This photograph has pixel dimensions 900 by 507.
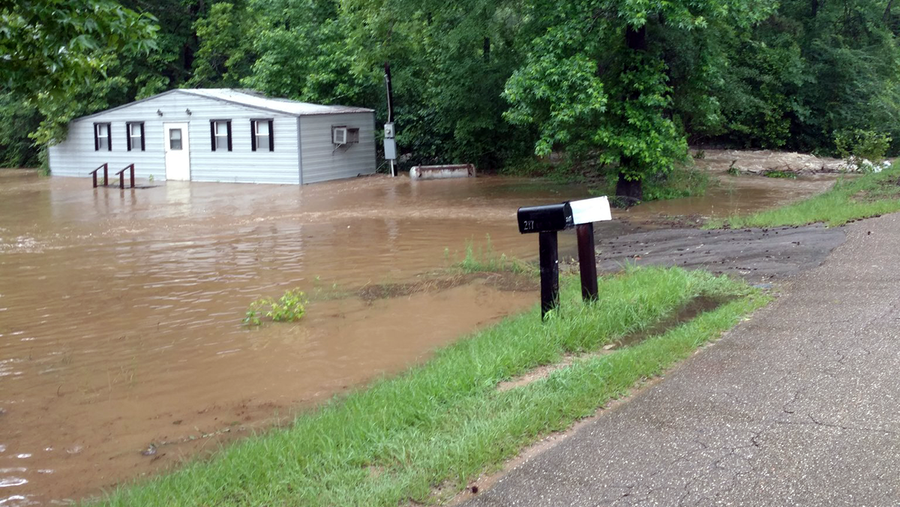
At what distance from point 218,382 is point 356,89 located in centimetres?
2492

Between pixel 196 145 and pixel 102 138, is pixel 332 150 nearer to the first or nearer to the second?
pixel 196 145

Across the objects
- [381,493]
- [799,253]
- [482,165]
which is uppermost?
[482,165]

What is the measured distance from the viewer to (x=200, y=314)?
36.7 feet

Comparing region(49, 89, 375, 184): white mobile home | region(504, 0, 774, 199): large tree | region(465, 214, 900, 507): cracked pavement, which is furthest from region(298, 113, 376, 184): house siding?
region(465, 214, 900, 507): cracked pavement

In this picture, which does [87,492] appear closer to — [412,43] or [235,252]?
[235,252]

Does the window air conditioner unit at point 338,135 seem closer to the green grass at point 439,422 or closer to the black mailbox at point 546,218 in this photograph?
the green grass at point 439,422

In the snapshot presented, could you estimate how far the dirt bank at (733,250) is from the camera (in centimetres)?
955

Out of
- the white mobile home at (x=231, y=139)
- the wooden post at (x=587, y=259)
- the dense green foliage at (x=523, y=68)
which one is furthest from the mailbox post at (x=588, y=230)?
the white mobile home at (x=231, y=139)

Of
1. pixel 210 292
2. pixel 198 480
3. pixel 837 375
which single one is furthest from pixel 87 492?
pixel 210 292

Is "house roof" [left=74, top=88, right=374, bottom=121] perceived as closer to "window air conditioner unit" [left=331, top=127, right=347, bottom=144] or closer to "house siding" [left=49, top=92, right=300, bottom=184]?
"house siding" [left=49, top=92, right=300, bottom=184]

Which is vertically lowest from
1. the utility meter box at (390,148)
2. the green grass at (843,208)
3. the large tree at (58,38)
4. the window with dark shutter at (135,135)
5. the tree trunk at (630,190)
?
the green grass at (843,208)

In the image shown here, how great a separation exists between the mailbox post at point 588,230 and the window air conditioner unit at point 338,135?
22.8 metres

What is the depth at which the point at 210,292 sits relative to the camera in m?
12.5

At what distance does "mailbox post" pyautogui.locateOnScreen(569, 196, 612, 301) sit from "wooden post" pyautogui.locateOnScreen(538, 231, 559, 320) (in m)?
0.26
